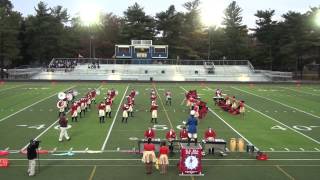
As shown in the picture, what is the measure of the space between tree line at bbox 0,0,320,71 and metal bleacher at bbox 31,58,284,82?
930 cm

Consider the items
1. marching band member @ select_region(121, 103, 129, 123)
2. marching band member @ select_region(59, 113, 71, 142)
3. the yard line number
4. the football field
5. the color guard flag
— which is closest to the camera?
the football field

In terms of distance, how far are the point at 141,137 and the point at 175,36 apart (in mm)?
72220

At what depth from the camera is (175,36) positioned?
92688mm

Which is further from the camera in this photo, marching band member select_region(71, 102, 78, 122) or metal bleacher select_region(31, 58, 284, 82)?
metal bleacher select_region(31, 58, 284, 82)

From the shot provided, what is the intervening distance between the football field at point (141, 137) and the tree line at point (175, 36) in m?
42.4

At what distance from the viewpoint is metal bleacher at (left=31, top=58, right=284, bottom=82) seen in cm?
6825

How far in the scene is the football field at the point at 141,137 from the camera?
15523 mm

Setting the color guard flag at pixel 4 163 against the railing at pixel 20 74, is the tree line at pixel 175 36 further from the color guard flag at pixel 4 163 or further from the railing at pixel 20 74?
the color guard flag at pixel 4 163

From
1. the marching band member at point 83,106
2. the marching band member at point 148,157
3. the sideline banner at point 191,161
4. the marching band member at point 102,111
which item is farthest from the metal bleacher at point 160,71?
the sideline banner at point 191,161

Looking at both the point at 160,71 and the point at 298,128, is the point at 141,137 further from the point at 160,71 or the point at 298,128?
the point at 160,71

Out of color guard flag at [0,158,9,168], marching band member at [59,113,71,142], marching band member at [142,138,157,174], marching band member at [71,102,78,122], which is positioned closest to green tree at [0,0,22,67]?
marching band member at [71,102,78,122]

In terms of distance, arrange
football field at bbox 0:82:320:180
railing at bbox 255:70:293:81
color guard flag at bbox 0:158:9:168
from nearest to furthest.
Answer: football field at bbox 0:82:320:180, color guard flag at bbox 0:158:9:168, railing at bbox 255:70:293:81

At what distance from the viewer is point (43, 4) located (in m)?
87.7

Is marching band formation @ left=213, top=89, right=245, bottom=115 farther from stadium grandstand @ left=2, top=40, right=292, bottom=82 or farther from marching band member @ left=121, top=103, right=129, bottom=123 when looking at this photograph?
stadium grandstand @ left=2, top=40, right=292, bottom=82
